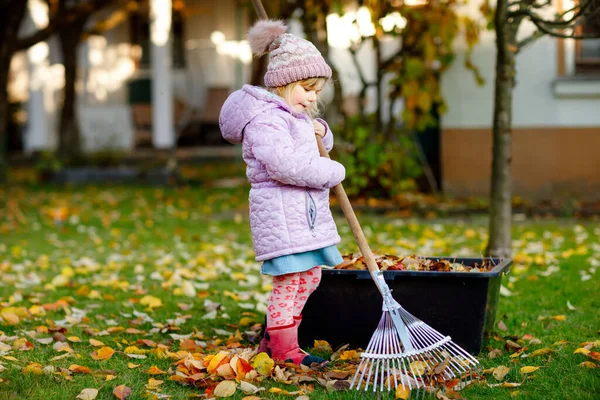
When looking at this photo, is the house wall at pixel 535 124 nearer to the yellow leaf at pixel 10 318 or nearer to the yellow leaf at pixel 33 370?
the yellow leaf at pixel 10 318

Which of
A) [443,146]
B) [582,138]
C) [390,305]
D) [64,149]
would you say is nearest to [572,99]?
[582,138]

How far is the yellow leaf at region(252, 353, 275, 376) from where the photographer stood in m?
3.47

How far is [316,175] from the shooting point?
3482 mm

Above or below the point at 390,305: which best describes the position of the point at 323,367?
below

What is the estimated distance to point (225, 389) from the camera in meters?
3.27

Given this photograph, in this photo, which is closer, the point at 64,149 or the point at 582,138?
the point at 582,138

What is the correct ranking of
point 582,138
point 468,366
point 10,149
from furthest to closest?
1. point 10,149
2. point 582,138
3. point 468,366

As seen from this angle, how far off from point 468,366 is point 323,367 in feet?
1.98

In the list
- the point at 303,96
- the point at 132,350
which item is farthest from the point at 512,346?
the point at 132,350

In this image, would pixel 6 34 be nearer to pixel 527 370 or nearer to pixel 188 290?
pixel 188 290

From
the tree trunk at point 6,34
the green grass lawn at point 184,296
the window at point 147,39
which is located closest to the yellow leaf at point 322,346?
the green grass lawn at point 184,296

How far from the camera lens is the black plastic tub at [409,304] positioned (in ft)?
12.0

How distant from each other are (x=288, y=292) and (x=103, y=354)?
890 millimetres

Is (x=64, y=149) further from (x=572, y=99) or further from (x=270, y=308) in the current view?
(x=270, y=308)
